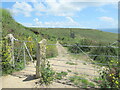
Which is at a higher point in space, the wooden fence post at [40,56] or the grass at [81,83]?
the wooden fence post at [40,56]

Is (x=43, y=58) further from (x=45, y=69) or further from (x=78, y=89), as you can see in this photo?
(x=78, y=89)

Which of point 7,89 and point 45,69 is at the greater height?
point 45,69

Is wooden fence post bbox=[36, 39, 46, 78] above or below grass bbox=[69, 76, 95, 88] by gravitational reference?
above

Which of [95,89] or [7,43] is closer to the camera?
[95,89]

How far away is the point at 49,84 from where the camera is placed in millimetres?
3641

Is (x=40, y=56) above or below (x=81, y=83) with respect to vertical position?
above

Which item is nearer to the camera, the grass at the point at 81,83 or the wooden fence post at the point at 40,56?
the grass at the point at 81,83

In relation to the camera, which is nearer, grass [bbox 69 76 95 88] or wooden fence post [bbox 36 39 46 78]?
grass [bbox 69 76 95 88]

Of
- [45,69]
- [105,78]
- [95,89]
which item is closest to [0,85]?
[45,69]

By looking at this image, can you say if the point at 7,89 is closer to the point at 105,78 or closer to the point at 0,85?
the point at 0,85

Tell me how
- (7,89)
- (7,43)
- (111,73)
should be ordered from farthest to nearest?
(7,43), (7,89), (111,73)

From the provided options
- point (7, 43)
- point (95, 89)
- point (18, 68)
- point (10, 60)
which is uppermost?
point (7, 43)

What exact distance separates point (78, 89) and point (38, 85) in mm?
1268

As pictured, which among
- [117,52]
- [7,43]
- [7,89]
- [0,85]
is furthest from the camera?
[117,52]
